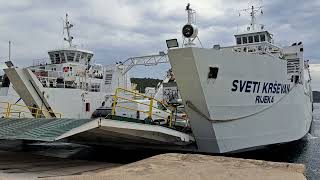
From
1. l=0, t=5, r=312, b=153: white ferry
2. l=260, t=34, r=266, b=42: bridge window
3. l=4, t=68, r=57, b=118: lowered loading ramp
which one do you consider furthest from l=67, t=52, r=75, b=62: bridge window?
l=260, t=34, r=266, b=42: bridge window

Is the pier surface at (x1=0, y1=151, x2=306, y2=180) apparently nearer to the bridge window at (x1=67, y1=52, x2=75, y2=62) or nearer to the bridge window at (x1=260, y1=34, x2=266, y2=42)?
the bridge window at (x1=260, y1=34, x2=266, y2=42)

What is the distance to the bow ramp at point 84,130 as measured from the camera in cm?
1135

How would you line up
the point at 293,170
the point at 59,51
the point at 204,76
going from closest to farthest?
the point at 293,170
the point at 204,76
the point at 59,51

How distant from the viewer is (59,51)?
108ft

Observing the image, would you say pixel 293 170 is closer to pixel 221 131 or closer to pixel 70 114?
pixel 221 131

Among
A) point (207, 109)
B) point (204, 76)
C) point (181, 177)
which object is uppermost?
point (204, 76)

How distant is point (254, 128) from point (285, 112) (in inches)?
118

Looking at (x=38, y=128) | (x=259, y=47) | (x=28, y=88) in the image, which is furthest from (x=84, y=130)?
(x=259, y=47)

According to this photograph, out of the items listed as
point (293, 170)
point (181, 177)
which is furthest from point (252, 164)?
point (181, 177)

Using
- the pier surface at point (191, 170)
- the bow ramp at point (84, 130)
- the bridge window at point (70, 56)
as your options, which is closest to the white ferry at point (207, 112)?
the bow ramp at point (84, 130)

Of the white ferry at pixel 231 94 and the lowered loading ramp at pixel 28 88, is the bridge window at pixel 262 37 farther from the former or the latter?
the lowered loading ramp at pixel 28 88

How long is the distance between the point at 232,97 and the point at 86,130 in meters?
5.56

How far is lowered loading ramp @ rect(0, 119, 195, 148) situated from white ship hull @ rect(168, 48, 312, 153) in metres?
1.01

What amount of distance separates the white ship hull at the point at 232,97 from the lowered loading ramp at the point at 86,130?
101 cm
